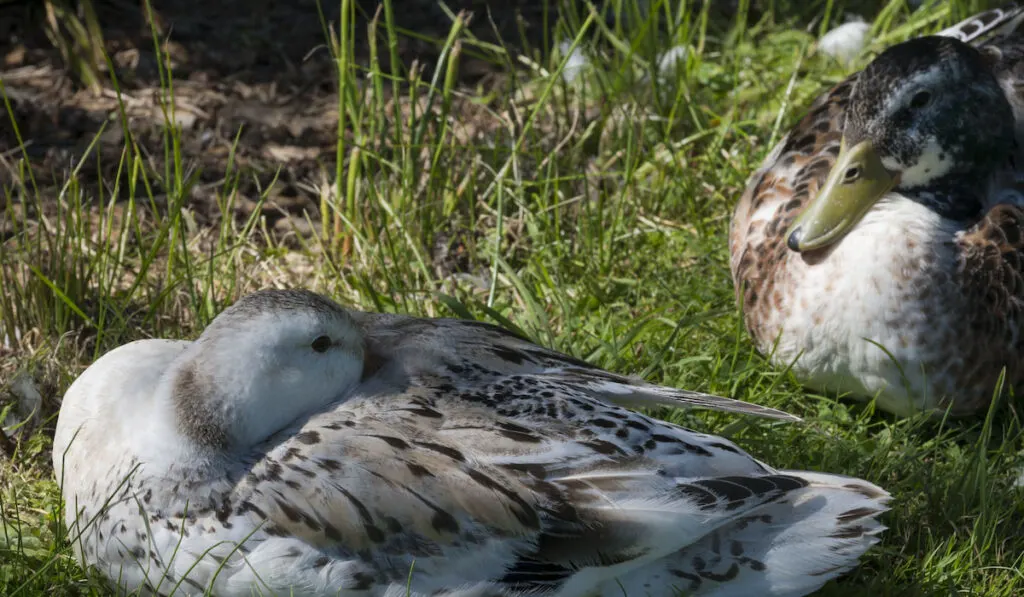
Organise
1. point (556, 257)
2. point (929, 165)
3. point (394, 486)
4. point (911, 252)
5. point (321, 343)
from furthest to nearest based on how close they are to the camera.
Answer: point (556, 257) < point (929, 165) < point (911, 252) < point (321, 343) < point (394, 486)

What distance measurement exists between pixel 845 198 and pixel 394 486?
174 cm

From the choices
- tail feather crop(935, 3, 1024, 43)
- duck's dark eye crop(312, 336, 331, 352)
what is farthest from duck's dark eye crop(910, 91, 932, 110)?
duck's dark eye crop(312, 336, 331, 352)

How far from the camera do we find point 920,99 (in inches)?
139

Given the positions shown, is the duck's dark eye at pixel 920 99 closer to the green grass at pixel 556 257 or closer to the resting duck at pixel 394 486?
the green grass at pixel 556 257

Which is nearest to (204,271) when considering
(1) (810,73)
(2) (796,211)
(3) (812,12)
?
(2) (796,211)

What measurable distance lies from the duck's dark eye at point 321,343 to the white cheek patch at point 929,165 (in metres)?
1.80

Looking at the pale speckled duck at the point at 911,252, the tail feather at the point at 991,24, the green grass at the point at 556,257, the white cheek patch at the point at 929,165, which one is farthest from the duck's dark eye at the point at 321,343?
the tail feather at the point at 991,24

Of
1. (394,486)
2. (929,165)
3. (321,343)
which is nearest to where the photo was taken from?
(394,486)

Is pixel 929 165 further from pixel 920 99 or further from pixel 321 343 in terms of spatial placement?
pixel 321 343

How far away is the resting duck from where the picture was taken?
2486 millimetres

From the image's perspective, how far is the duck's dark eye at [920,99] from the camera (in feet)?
11.5

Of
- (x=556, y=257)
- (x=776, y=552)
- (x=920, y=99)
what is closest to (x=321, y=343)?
(x=776, y=552)

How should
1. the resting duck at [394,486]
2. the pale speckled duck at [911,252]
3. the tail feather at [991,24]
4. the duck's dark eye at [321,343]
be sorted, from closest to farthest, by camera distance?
the resting duck at [394,486], the duck's dark eye at [321,343], the pale speckled duck at [911,252], the tail feather at [991,24]

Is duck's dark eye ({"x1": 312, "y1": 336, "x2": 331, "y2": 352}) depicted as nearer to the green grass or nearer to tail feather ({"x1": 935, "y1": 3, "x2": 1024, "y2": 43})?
the green grass
